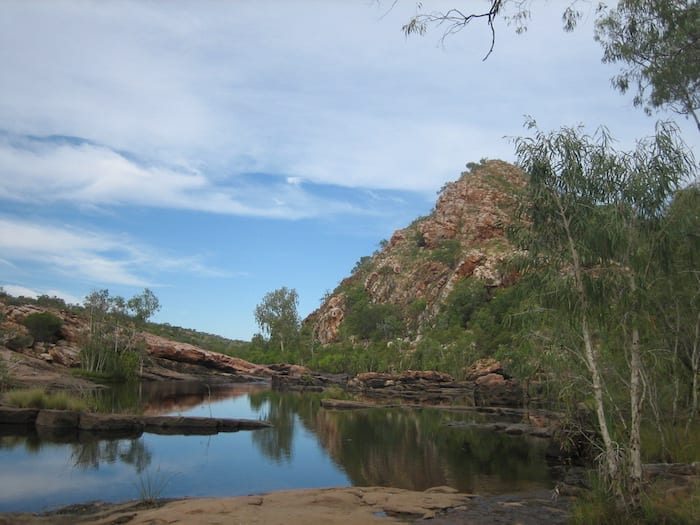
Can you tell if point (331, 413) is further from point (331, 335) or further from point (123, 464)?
point (331, 335)

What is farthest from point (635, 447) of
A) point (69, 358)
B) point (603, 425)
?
point (69, 358)

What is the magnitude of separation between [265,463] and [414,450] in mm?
6336

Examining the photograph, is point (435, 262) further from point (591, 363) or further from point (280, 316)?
point (591, 363)

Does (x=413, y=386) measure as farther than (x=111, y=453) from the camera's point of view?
Yes

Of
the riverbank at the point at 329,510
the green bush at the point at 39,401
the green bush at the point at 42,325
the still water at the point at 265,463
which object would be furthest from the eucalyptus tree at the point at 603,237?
the green bush at the point at 42,325

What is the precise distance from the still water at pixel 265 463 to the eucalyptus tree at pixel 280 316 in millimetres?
74658

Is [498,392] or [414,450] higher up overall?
[498,392]

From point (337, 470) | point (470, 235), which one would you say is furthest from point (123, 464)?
point (470, 235)

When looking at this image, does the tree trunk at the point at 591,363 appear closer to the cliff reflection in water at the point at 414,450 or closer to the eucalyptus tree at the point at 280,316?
the cliff reflection in water at the point at 414,450

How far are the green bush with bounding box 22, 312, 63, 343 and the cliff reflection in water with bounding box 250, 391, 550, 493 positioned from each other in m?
40.1

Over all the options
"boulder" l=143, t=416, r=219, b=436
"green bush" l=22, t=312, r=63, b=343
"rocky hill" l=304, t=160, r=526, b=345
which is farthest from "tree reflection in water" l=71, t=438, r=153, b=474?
"rocky hill" l=304, t=160, r=526, b=345

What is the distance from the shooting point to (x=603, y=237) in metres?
9.43

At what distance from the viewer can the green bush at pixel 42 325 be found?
60938 millimetres

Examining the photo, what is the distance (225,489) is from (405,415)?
2151 cm
